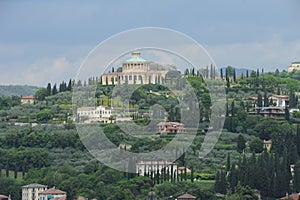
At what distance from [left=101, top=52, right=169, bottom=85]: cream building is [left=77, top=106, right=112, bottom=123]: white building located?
6.03 m

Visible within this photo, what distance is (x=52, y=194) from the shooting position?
43906 mm

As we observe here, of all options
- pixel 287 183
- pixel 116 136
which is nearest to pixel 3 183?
pixel 116 136

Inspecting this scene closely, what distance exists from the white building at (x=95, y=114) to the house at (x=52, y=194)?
11385 millimetres

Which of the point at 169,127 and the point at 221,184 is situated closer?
the point at 221,184

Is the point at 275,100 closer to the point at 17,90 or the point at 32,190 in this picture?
the point at 32,190

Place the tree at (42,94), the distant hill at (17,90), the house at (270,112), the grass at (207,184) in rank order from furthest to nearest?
the distant hill at (17,90) → the tree at (42,94) → the house at (270,112) → the grass at (207,184)

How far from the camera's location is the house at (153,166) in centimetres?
4503

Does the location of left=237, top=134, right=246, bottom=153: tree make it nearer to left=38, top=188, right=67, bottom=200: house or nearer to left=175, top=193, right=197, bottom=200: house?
left=38, top=188, right=67, bottom=200: house

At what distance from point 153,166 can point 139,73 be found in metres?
19.1

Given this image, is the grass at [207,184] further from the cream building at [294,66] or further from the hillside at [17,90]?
the hillside at [17,90]

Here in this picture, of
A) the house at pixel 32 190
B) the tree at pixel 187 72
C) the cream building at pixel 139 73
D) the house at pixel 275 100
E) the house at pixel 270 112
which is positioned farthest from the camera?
the cream building at pixel 139 73

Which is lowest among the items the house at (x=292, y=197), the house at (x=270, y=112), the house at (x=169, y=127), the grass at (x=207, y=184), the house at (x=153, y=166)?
the house at (x=292, y=197)

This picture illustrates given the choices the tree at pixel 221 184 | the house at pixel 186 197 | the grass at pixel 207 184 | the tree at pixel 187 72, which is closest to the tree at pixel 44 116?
the tree at pixel 187 72

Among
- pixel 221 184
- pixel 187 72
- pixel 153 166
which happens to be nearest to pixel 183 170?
pixel 153 166
